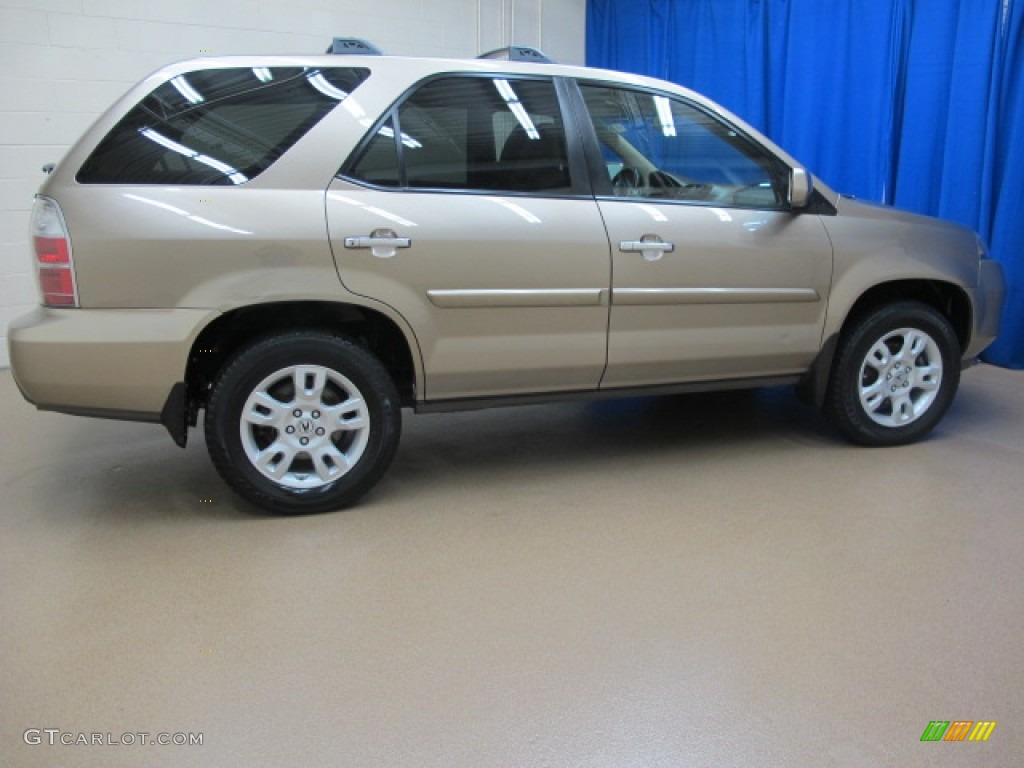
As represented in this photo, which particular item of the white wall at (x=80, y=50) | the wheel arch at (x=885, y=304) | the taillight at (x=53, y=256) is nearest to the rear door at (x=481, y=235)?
the taillight at (x=53, y=256)

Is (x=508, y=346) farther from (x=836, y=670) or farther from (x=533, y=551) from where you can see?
(x=836, y=670)

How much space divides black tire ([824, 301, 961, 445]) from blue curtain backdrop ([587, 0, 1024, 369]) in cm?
164

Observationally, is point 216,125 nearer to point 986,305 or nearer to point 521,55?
point 521,55

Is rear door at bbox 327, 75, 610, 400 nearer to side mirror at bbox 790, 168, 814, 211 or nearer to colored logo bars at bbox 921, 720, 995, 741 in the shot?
side mirror at bbox 790, 168, 814, 211

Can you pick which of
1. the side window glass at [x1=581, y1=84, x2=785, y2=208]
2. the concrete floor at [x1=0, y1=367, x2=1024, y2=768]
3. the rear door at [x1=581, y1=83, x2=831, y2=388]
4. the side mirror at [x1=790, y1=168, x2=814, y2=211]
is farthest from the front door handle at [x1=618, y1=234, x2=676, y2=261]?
the concrete floor at [x1=0, y1=367, x2=1024, y2=768]

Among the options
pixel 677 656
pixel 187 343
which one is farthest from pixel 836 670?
pixel 187 343

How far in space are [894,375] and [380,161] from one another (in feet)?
7.54

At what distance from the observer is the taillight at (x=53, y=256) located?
2.37 m

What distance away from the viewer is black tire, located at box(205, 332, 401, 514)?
2.56m

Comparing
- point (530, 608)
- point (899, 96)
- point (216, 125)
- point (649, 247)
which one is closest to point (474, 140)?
point (649, 247)

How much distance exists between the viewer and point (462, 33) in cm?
628

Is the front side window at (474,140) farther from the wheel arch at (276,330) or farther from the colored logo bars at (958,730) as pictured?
the colored logo bars at (958,730)

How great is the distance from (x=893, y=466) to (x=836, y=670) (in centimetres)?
155

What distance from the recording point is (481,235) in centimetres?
268
